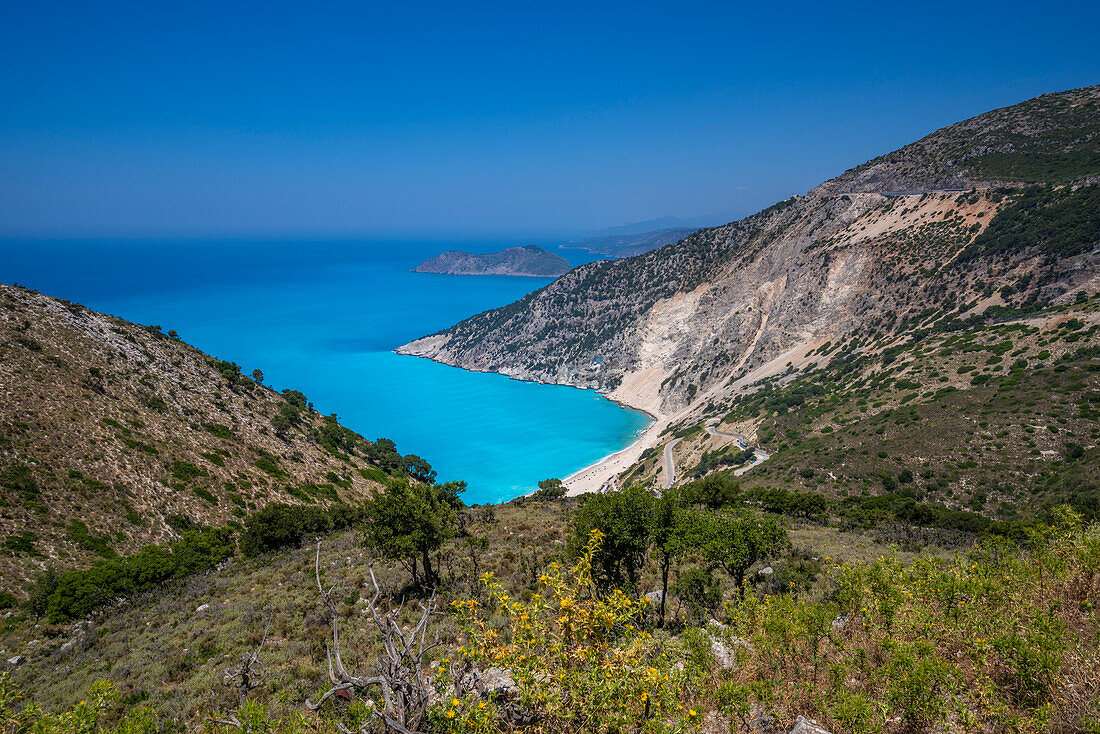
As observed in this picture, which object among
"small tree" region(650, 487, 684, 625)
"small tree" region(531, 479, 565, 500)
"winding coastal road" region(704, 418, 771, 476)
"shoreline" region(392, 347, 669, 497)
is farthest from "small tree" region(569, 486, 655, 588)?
"shoreline" region(392, 347, 669, 497)

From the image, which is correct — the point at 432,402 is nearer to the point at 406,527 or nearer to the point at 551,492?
the point at 551,492

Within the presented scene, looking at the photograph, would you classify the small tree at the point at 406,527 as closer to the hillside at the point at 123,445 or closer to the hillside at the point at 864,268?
the hillside at the point at 123,445

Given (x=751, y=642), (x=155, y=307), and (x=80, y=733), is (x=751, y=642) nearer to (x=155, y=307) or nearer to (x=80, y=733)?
(x=80, y=733)

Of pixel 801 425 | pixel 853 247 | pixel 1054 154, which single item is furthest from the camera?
pixel 853 247

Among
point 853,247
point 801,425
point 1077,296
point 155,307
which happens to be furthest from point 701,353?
point 155,307

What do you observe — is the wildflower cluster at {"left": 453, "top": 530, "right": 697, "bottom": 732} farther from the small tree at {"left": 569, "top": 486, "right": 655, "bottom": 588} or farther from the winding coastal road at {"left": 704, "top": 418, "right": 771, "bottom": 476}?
the winding coastal road at {"left": 704, "top": 418, "right": 771, "bottom": 476}

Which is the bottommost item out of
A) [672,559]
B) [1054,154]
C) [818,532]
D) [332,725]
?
[818,532]
